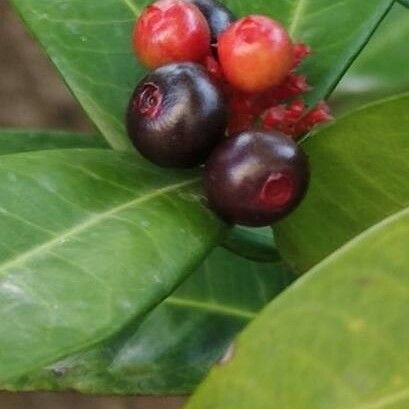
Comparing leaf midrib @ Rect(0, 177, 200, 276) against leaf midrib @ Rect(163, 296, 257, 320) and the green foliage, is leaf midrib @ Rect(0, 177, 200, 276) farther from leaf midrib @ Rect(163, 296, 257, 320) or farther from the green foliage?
leaf midrib @ Rect(163, 296, 257, 320)

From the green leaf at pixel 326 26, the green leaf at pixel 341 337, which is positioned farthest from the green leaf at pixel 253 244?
the green leaf at pixel 341 337

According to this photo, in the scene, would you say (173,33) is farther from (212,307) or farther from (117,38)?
(212,307)

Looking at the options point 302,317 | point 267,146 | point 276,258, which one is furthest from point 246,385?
point 276,258

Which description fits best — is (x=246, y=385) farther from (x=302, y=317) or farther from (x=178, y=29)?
(x=178, y=29)

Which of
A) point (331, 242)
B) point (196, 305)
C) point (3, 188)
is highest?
point (3, 188)

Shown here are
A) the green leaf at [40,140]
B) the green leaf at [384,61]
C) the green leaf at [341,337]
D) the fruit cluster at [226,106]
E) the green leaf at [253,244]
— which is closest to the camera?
the green leaf at [341,337]

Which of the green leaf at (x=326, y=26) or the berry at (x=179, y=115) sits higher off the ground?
the berry at (x=179, y=115)

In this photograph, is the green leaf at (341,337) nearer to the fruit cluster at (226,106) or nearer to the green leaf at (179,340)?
the fruit cluster at (226,106)
